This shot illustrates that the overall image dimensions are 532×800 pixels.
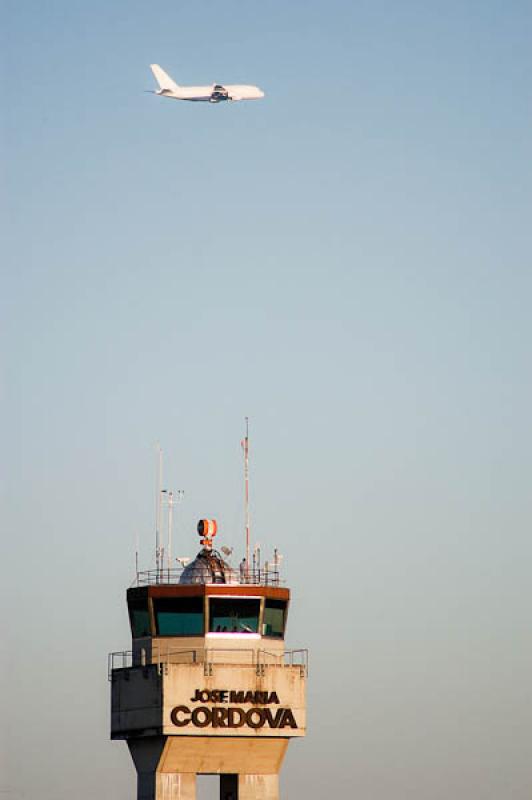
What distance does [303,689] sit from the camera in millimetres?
97000

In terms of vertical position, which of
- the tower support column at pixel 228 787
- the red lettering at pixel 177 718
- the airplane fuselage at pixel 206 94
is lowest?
the tower support column at pixel 228 787

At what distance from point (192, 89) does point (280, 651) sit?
3965 inches

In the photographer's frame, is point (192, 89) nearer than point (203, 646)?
No

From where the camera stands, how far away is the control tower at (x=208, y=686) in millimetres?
94500

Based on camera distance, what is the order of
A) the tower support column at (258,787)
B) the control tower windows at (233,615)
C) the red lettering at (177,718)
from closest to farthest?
the red lettering at (177,718)
the control tower windows at (233,615)
the tower support column at (258,787)

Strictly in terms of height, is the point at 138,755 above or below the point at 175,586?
below

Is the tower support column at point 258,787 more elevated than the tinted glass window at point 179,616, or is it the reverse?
the tinted glass window at point 179,616

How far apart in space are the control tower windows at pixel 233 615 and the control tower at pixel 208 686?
0.05m

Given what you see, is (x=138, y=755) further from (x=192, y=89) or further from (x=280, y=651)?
(x=192, y=89)

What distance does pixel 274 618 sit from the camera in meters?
98.1

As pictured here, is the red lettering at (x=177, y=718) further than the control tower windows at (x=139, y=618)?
No

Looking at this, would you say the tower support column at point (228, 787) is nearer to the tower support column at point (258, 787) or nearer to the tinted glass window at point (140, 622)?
the tower support column at point (258, 787)

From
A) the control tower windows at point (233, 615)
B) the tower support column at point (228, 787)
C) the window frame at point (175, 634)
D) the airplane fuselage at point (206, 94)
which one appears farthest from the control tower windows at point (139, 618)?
the airplane fuselage at point (206, 94)

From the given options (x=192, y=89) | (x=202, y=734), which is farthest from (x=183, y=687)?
(x=192, y=89)
